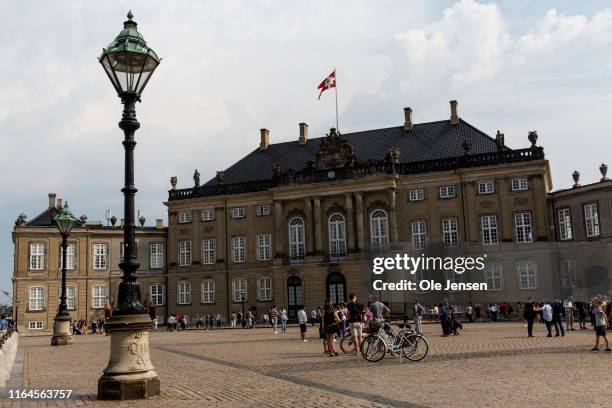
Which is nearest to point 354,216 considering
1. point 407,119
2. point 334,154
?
point 334,154

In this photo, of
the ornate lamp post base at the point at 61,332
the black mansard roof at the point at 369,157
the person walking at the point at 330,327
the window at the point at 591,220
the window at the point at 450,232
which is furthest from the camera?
the black mansard roof at the point at 369,157

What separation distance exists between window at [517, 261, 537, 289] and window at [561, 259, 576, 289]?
212cm

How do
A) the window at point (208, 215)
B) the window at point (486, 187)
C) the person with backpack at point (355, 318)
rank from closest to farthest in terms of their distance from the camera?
the person with backpack at point (355, 318)
the window at point (486, 187)
the window at point (208, 215)

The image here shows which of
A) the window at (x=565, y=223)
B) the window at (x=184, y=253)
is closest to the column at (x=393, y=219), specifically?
the window at (x=565, y=223)

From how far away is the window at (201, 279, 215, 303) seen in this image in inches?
2354

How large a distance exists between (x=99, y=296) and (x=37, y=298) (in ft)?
18.3

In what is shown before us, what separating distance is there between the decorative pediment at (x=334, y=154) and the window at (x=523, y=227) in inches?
561

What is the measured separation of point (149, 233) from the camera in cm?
6328

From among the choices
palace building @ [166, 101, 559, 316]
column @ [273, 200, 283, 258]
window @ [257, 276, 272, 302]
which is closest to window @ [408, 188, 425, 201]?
palace building @ [166, 101, 559, 316]

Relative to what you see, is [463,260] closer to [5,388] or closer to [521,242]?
[521,242]

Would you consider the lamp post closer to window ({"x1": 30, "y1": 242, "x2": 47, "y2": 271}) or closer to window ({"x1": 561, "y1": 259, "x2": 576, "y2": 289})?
window ({"x1": 561, "y1": 259, "x2": 576, "y2": 289})

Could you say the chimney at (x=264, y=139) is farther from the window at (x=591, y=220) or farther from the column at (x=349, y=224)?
the window at (x=591, y=220)

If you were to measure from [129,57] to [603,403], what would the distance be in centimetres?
1003

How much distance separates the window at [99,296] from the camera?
61.6 metres
